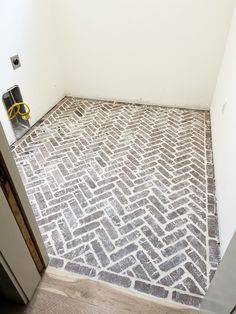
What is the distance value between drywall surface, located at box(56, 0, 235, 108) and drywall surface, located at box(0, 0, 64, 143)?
22cm

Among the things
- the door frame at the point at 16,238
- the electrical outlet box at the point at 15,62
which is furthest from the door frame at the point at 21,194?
the electrical outlet box at the point at 15,62

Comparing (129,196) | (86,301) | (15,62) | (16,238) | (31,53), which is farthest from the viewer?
Answer: (31,53)

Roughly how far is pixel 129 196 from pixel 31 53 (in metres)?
1.92

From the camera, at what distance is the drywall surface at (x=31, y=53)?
7.15ft

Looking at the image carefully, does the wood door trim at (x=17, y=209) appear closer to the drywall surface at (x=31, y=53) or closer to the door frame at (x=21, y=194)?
the door frame at (x=21, y=194)

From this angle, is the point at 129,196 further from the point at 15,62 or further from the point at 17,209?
the point at 15,62

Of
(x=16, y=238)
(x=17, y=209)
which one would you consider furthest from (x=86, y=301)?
(x=17, y=209)

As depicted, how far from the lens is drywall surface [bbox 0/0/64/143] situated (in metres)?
2.18

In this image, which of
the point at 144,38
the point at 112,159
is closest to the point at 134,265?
the point at 112,159

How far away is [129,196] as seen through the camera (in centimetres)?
185

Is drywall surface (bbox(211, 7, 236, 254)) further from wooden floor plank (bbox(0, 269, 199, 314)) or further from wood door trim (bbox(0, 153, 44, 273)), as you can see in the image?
wood door trim (bbox(0, 153, 44, 273))

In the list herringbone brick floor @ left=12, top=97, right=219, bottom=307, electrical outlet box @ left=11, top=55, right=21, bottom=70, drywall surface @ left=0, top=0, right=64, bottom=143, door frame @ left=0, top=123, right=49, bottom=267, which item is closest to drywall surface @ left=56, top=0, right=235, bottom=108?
drywall surface @ left=0, top=0, right=64, bottom=143

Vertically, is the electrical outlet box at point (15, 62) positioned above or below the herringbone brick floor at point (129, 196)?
above

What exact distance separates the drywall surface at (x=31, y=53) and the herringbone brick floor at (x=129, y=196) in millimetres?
313
